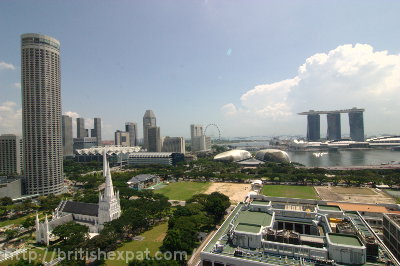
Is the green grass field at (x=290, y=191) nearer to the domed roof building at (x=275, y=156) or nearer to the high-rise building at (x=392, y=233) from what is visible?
the high-rise building at (x=392, y=233)

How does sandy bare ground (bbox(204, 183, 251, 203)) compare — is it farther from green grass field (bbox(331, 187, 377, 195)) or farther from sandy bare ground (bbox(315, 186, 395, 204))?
green grass field (bbox(331, 187, 377, 195))

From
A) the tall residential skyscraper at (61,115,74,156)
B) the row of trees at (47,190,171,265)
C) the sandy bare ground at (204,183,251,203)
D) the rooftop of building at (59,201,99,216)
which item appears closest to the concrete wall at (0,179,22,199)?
the rooftop of building at (59,201,99,216)

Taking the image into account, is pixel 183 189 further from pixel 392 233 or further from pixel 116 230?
pixel 392 233

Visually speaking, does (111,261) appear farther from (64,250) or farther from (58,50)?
(58,50)

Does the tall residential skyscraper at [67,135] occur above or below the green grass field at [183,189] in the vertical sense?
above

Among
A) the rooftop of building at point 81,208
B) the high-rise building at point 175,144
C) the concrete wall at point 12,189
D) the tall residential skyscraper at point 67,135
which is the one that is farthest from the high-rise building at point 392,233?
the tall residential skyscraper at point 67,135
